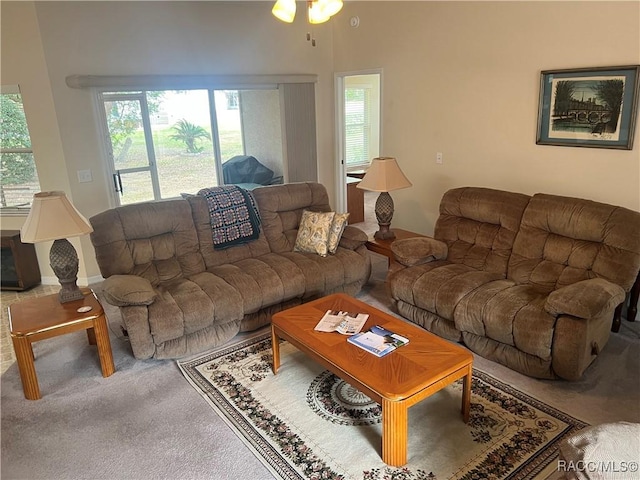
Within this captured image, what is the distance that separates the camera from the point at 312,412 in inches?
104

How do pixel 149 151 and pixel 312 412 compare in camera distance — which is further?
pixel 149 151

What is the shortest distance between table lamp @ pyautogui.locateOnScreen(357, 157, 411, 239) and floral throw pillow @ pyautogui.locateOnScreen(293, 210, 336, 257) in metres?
0.48

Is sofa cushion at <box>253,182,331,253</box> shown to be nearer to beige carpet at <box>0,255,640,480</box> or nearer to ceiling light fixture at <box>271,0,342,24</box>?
Result: beige carpet at <box>0,255,640,480</box>

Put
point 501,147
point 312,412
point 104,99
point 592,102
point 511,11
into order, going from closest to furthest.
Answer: point 312,412 < point 592,102 < point 511,11 < point 501,147 < point 104,99

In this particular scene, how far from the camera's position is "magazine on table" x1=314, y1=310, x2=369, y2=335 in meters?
2.70

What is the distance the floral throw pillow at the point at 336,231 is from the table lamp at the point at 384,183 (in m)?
0.39

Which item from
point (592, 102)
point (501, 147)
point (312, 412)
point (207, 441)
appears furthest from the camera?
point (501, 147)

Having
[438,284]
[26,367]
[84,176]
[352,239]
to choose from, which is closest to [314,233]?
[352,239]

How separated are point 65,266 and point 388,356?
7.19ft

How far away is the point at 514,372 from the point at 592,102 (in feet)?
6.96

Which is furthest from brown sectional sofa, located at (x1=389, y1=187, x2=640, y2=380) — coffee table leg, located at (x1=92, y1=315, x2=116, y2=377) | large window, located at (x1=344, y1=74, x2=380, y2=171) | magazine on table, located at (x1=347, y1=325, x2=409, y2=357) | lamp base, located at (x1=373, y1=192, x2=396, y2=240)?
large window, located at (x1=344, y1=74, x2=380, y2=171)

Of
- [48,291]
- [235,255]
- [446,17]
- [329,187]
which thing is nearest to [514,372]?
[235,255]

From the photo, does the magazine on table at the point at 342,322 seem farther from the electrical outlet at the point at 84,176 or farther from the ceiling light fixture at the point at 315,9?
the electrical outlet at the point at 84,176

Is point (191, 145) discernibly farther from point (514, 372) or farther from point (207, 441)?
point (514, 372)
